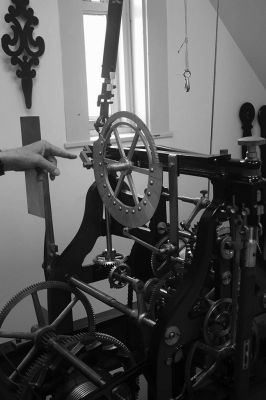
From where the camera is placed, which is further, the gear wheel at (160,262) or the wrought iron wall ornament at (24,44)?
the wrought iron wall ornament at (24,44)

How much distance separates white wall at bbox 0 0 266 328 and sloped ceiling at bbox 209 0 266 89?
0.17 ft

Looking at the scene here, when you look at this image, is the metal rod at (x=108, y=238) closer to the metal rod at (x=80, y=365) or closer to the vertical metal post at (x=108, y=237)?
the vertical metal post at (x=108, y=237)

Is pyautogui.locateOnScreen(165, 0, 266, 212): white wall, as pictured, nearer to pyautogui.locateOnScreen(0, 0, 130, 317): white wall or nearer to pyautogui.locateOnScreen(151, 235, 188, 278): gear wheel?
pyautogui.locateOnScreen(0, 0, 130, 317): white wall

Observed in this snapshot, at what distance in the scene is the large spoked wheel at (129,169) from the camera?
3.33 ft

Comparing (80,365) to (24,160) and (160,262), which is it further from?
(24,160)

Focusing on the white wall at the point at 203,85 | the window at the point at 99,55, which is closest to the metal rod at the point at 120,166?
the window at the point at 99,55

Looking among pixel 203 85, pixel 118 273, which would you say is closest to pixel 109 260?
pixel 118 273

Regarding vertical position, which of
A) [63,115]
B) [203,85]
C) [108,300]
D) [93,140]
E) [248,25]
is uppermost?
[248,25]

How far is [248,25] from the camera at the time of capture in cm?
262

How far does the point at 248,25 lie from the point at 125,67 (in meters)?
0.74

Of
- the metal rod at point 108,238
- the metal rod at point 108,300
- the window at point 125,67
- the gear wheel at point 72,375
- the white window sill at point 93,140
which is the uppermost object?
the window at point 125,67

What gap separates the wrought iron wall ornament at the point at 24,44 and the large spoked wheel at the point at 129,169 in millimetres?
889

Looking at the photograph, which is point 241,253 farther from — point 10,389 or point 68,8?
point 68,8

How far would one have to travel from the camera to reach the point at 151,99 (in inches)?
96.9
